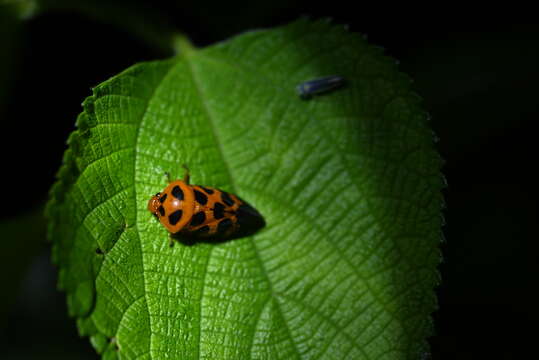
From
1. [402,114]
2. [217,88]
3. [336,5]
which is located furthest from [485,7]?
[217,88]

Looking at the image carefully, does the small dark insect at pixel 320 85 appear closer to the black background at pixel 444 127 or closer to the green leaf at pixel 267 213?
the green leaf at pixel 267 213

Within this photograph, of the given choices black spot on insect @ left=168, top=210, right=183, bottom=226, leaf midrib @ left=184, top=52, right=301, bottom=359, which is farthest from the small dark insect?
black spot on insect @ left=168, top=210, right=183, bottom=226

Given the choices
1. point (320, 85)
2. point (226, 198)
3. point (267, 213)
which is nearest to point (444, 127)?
point (320, 85)

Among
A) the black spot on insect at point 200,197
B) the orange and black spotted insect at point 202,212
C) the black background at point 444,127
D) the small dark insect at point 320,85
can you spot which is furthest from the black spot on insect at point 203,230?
the black background at point 444,127

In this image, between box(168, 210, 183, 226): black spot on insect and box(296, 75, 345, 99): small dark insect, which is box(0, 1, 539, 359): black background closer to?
box(296, 75, 345, 99): small dark insect

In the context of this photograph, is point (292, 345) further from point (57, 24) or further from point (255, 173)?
point (57, 24)
